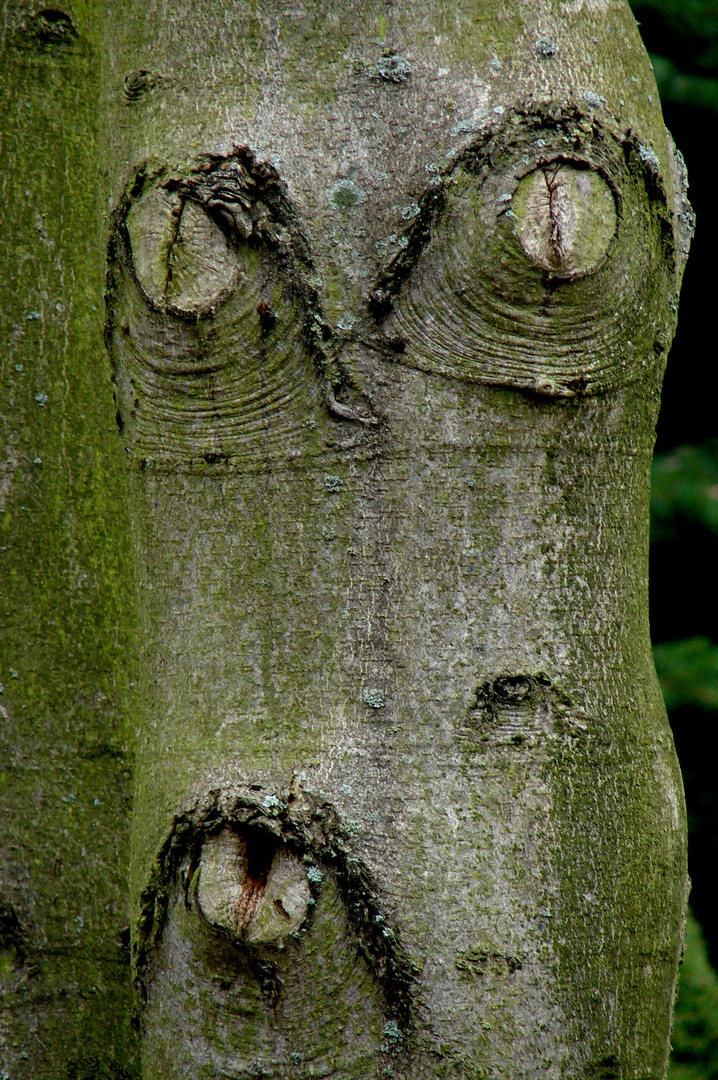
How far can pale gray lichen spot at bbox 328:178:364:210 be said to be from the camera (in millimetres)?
736

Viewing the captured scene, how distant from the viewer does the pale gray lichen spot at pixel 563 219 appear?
0.72m

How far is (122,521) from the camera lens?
1162 millimetres

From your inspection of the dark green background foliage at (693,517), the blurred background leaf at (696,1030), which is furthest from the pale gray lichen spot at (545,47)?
the dark green background foliage at (693,517)

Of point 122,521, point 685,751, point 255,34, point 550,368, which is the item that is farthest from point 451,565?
point 685,751

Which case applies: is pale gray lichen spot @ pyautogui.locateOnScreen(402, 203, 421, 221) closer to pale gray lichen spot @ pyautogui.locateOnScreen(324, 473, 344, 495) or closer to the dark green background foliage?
pale gray lichen spot @ pyautogui.locateOnScreen(324, 473, 344, 495)

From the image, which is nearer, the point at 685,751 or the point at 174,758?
the point at 174,758

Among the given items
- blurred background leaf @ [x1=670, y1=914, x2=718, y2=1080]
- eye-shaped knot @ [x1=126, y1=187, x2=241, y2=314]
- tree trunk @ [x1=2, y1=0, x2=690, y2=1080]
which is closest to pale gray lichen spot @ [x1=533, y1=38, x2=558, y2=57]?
tree trunk @ [x1=2, y1=0, x2=690, y2=1080]

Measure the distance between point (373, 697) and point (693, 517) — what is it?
4.04 meters

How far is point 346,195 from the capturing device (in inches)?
29.0

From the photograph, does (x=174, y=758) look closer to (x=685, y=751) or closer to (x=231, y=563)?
(x=231, y=563)

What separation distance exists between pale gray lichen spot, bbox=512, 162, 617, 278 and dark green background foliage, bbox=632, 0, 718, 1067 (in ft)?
11.9

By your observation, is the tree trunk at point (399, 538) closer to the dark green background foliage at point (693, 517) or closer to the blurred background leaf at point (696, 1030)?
the blurred background leaf at point (696, 1030)

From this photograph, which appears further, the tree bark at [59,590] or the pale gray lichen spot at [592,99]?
the tree bark at [59,590]

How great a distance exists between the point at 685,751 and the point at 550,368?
4.00 m
